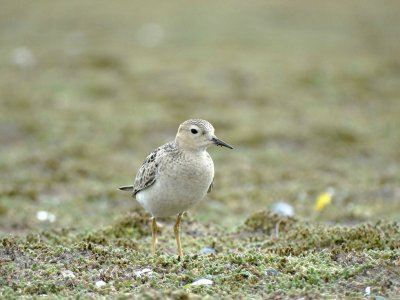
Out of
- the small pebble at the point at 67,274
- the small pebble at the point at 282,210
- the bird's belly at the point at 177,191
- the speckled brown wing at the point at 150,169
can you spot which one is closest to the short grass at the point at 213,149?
the small pebble at the point at 67,274

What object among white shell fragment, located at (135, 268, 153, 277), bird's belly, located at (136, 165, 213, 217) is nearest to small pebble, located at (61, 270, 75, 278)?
white shell fragment, located at (135, 268, 153, 277)

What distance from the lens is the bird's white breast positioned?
8477 mm

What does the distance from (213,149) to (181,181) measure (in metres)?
8.64

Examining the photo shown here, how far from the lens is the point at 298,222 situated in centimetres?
1060

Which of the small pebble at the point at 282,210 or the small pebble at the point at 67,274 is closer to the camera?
the small pebble at the point at 67,274

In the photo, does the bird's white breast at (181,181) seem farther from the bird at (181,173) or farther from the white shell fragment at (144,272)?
the white shell fragment at (144,272)

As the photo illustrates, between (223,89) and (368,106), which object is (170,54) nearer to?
(223,89)

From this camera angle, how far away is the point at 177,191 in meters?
8.51

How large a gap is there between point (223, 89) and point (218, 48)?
6.23 metres

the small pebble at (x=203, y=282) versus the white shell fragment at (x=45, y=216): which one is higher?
the white shell fragment at (x=45, y=216)

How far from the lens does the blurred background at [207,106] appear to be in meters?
13.4

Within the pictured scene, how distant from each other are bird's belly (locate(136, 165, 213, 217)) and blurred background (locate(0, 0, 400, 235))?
113 inches

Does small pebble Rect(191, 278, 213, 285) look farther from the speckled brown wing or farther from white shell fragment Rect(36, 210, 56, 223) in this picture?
white shell fragment Rect(36, 210, 56, 223)

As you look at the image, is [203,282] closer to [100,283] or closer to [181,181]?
[100,283]
